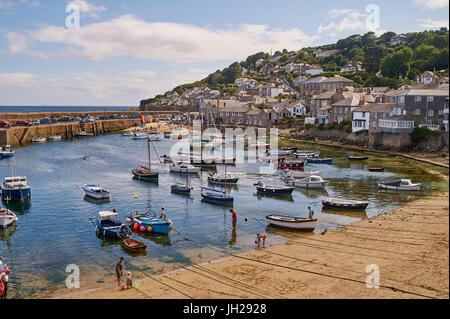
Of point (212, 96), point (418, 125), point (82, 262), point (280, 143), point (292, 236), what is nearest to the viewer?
point (82, 262)

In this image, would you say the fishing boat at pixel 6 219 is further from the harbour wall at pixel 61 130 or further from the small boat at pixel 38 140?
the small boat at pixel 38 140

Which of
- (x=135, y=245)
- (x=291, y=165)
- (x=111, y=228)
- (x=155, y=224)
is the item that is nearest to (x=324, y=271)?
(x=135, y=245)

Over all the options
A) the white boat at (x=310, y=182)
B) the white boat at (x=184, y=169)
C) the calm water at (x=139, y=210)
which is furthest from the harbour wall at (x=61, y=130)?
the white boat at (x=310, y=182)

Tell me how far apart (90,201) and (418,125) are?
185 feet

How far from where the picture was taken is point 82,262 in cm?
2619

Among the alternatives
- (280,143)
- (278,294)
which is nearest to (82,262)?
(278,294)

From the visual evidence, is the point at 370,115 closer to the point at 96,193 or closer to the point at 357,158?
the point at 357,158

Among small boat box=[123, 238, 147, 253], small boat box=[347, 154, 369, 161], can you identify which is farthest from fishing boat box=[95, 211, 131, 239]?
small boat box=[347, 154, 369, 161]

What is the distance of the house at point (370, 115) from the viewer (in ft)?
249

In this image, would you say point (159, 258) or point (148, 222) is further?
point (148, 222)

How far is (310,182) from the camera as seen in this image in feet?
160

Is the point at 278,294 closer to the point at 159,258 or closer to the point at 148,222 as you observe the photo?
the point at 159,258

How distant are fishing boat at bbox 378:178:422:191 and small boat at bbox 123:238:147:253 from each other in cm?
3064

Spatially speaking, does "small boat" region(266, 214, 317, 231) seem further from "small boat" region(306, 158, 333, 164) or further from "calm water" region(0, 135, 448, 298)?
"small boat" region(306, 158, 333, 164)
